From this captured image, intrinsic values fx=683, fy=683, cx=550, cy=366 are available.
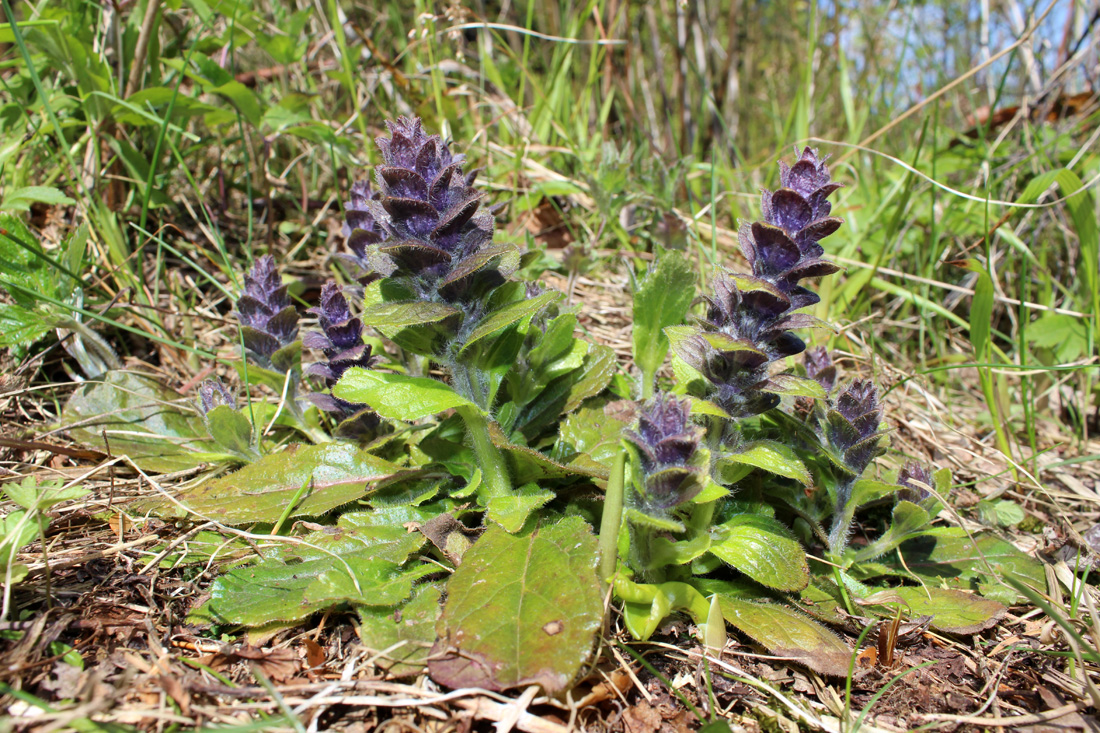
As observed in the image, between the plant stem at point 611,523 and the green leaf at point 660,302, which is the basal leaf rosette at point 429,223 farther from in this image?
the green leaf at point 660,302

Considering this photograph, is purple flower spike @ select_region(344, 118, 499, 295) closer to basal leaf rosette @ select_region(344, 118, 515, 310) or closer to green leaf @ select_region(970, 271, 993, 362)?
basal leaf rosette @ select_region(344, 118, 515, 310)

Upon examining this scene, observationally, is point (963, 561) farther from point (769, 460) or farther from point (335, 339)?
point (335, 339)

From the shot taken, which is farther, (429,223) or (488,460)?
(488,460)

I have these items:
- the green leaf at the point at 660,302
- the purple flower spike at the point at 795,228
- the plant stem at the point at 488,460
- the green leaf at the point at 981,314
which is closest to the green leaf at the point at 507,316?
the plant stem at the point at 488,460

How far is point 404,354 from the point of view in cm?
268

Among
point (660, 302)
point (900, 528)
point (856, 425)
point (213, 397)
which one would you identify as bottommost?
point (900, 528)

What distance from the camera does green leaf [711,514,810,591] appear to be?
1950 millimetres

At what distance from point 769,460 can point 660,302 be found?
880mm

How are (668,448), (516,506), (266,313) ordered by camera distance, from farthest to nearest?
(266,313) < (516,506) < (668,448)

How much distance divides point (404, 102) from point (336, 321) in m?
2.57

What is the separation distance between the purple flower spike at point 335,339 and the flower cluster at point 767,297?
1184mm

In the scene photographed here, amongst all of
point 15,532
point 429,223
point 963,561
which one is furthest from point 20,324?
point 963,561

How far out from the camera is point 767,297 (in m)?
1.87

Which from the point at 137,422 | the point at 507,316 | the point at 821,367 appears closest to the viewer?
the point at 507,316
